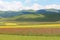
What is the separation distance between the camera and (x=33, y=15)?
1722 mm

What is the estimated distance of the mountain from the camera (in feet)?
→ 5.59

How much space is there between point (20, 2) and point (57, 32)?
1.77 feet

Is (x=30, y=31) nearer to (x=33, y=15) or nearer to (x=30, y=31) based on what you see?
(x=30, y=31)

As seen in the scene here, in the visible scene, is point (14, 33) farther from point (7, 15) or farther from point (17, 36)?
point (7, 15)

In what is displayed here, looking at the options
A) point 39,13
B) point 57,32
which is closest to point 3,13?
point 39,13

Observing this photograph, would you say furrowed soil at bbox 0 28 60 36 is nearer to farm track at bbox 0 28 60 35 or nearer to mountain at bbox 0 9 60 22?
farm track at bbox 0 28 60 35

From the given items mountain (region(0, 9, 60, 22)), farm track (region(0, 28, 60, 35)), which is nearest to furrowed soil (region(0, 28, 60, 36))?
farm track (region(0, 28, 60, 35))

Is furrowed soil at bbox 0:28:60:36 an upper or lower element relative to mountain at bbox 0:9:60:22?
lower

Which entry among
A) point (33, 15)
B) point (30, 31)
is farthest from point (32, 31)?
point (33, 15)

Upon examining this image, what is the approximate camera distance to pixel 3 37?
1.68m

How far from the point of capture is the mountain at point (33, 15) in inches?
67.1

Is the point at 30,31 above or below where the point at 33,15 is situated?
below

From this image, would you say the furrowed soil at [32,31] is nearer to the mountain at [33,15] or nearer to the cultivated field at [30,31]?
the cultivated field at [30,31]

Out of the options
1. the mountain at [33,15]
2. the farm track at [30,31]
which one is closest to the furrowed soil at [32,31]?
the farm track at [30,31]
